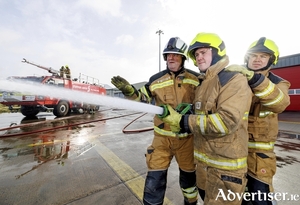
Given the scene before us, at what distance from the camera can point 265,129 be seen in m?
1.83

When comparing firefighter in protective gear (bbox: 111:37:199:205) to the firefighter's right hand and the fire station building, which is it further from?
the fire station building

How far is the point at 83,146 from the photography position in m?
4.49

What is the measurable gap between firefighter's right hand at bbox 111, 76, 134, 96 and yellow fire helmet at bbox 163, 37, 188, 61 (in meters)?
0.69

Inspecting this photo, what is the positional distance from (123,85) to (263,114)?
5.64 feet

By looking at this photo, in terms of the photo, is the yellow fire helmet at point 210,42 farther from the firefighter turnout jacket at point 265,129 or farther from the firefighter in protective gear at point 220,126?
the firefighter turnout jacket at point 265,129

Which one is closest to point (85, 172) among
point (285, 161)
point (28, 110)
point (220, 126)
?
point (220, 126)

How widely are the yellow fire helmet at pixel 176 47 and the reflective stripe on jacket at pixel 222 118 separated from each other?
0.72 metres

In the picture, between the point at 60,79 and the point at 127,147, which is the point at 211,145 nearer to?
the point at 127,147

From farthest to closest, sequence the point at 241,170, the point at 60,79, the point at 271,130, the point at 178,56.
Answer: the point at 60,79
the point at 178,56
the point at 271,130
the point at 241,170

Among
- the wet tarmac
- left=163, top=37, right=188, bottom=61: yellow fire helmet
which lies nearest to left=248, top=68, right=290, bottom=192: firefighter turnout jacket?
the wet tarmac

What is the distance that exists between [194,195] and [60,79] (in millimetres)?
11130

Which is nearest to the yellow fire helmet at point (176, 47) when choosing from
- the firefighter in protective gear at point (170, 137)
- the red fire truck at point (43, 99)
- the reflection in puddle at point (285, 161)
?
the firefighter in protective gear at point (170, 137)

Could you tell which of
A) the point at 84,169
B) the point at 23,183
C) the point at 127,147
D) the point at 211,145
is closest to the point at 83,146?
the point at 127,147

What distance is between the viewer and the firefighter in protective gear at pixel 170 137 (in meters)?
1.93
